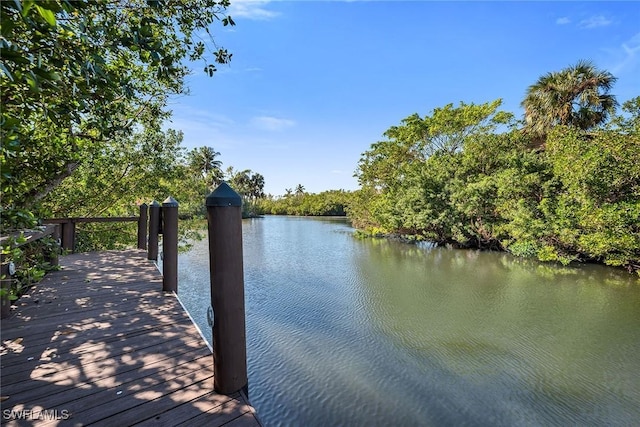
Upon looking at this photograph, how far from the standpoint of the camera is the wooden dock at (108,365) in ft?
4.97

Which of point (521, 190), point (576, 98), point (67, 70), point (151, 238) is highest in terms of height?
point (576, 98)

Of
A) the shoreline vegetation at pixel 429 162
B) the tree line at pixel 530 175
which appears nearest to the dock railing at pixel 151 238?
the shoreline vegetation at pixel 429 162

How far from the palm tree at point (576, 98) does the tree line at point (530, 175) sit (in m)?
0.03

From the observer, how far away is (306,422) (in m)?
2.70

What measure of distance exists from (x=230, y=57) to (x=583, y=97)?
44.5 ft

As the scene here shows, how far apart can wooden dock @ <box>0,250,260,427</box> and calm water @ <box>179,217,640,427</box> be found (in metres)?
1.26

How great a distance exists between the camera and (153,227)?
481 centimetres

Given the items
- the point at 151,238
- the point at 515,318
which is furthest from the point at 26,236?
the point at 515,318

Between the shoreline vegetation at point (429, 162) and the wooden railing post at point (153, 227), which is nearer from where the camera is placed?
the shoreline vegetation at point (429, 162)

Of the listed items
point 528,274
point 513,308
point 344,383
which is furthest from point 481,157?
point 344,383

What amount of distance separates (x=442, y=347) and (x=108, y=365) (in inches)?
155

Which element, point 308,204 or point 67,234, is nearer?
point 67,234

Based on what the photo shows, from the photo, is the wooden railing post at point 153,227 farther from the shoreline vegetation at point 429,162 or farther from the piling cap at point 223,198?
the piling cap at point 223,198

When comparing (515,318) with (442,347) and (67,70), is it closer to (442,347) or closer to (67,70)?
(442,347)
